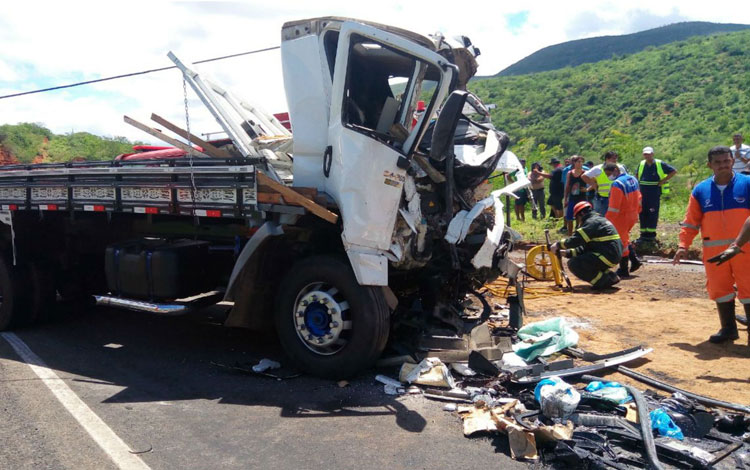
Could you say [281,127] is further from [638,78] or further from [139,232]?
[638,78]

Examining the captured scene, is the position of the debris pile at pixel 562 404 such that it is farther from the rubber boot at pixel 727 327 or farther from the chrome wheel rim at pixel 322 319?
the rubber boot at pixel 727 327

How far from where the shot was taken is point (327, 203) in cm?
481

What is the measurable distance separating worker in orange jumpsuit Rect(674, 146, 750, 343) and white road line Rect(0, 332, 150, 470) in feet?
16.7

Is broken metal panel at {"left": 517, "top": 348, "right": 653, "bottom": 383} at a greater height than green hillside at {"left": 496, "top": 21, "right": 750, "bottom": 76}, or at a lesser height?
lesser

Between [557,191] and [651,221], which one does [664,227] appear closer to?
[651,221]

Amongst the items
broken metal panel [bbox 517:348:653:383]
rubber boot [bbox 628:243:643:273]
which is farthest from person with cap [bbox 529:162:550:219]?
broken metal panel [bbox 517:348:653:383]

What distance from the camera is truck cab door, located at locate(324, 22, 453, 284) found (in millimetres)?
4652

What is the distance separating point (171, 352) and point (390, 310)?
2398 mm

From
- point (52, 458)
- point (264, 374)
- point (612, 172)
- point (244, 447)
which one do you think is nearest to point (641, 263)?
point (612, 172)

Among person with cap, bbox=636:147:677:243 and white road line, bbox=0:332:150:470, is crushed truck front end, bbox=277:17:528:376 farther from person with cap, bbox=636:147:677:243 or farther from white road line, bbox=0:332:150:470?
person with cap, bbox=636:147:677:243

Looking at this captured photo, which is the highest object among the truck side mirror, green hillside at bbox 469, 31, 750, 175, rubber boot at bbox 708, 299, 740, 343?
green hillside at bbox 469, 31, 750, 175

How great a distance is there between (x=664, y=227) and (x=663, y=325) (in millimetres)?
7058

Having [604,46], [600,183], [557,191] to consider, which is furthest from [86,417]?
[604,46]

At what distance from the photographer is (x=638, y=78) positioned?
164 ft
